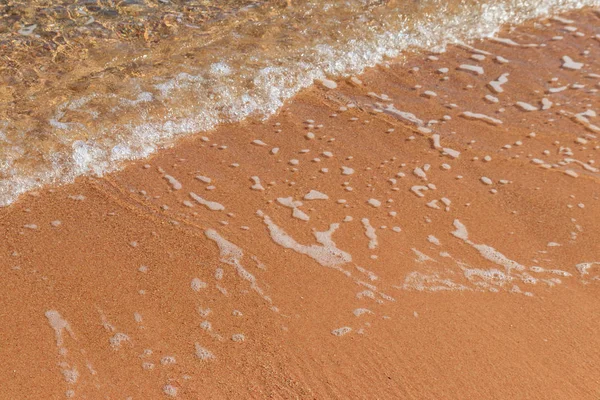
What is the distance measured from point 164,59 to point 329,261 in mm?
2147

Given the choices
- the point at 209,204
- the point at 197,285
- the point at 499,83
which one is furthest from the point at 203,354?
the point at 499,83

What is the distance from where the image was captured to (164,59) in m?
4.32

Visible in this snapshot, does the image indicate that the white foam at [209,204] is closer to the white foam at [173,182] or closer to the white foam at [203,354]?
the white foam at [173,182]

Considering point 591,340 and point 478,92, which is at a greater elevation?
point 478,92

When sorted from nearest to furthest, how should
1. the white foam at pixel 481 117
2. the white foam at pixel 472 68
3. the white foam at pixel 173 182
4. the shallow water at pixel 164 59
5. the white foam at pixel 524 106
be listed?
the white foam at pixel 173 182, the shallow water at pixel 164 59, the white foam at pixel 481 117, the white foam at pixel 524 106, the white foam at pixel 472 68

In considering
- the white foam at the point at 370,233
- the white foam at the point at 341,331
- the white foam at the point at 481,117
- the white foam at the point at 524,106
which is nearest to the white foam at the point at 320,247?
the white foam at the point at 370,233

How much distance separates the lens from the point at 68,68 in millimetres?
4180

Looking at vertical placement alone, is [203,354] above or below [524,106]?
below

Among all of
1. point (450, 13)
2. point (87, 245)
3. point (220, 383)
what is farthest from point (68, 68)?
point (450, 13)

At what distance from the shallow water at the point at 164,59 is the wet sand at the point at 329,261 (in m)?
0.23

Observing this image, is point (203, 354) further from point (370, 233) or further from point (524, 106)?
point (524, 106)

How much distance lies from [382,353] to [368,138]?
5.21 feet

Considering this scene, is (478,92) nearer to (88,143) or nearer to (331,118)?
(331,118)

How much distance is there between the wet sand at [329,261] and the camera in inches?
96.7
